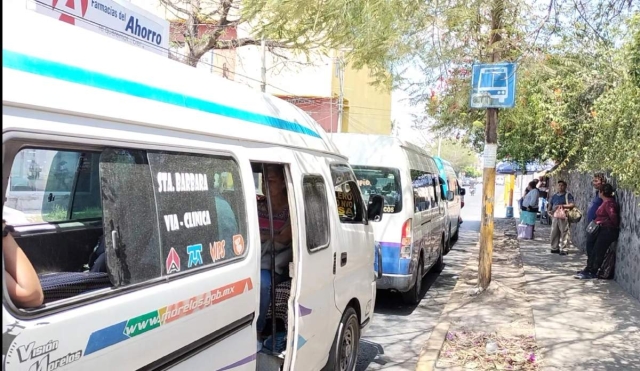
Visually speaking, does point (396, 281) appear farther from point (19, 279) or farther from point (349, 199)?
point (19, 279)

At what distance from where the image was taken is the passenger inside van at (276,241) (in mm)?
4020

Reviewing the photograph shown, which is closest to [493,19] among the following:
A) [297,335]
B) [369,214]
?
[369,214]

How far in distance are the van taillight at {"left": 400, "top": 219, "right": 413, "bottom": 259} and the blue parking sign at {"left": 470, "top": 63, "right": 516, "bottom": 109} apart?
217cm

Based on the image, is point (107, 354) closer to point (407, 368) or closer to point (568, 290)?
point (407, 368)

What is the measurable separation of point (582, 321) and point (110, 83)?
258 inches

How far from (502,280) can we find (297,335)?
22.9 ft

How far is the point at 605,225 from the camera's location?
930cm

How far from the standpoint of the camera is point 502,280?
32.1 ft

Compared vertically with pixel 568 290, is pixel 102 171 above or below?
above

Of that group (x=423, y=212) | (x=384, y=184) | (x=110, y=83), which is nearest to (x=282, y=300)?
(x=110, y=83)

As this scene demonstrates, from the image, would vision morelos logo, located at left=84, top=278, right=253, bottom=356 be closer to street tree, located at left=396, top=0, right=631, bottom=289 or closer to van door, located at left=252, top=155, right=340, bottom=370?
van door, located at left=252, top=155, right=340, bottom=370

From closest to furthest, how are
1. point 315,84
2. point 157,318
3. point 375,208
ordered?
1. point 157,318
2. point 375,208
3. point 315,84

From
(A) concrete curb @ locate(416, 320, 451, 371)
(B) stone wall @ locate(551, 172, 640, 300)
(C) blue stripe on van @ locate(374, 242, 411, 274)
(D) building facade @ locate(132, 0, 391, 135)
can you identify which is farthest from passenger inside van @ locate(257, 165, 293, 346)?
(D) building facade @ locate(132, 0, 391, 135)

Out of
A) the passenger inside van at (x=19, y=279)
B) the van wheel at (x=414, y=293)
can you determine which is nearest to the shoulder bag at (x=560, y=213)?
the van wheel at (x=414, y=293)
